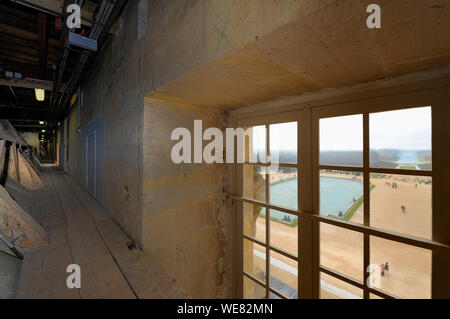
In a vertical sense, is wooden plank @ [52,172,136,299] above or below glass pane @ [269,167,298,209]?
below

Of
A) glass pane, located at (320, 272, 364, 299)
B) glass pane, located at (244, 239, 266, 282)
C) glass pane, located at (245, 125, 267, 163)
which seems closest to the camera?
glass pane, located at (320, 272, 364, 299)

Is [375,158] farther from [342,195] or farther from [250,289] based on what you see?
[250,289]

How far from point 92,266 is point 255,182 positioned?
4.92ft

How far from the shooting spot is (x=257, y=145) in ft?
5.93

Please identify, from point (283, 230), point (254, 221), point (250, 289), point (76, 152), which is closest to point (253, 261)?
point (250, 289)

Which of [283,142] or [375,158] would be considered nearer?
[375,158]

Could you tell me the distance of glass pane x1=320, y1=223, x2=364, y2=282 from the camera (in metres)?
1.22

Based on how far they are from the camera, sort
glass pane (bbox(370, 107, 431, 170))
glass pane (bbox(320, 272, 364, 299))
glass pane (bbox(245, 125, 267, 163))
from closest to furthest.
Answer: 1. glass pane (bbox(370, 107, 431, 170))
2. glass pane (bbox(320, 272, 364, 299))
3. glass pane (bbox(245, 125, 267, 163))

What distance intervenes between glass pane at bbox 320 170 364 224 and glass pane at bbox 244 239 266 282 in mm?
855

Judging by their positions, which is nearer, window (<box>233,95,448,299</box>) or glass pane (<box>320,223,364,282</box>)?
window (<box>233,95,448,299</box>)

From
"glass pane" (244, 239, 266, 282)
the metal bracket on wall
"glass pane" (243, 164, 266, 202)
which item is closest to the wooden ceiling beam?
the metal bracket on wall

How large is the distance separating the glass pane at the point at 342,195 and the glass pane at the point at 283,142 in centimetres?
29

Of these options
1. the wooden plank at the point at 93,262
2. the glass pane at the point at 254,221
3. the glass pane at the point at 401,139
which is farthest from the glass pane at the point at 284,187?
the wooden plank at the point at 93,262

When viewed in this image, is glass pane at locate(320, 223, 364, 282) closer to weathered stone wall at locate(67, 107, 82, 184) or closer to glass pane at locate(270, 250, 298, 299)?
glass pane at locate(270, 250, 298, 299)
